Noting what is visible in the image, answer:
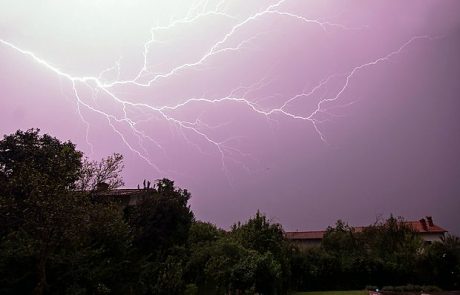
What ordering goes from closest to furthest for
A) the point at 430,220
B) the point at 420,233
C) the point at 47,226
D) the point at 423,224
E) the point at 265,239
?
the point at 47,226 < the point at 265,239 < the point at 420,233 < the point at 423,224 < the point at 430,220

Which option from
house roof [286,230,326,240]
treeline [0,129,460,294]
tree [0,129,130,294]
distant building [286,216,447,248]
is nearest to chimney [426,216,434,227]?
distant building [286,216,447,248]

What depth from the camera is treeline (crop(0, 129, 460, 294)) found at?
9938mm

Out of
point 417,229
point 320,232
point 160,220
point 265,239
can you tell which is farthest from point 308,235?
point 160,220

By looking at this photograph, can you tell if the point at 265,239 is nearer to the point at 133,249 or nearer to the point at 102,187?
the point at 133,249

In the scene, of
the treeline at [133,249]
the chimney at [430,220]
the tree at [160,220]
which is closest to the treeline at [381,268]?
the treeline at [133,249]

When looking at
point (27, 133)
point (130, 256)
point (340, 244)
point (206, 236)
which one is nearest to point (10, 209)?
point (130, 256)

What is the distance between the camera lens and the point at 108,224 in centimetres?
1213

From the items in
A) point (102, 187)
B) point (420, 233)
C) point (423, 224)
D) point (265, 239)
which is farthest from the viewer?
point (423, 224)

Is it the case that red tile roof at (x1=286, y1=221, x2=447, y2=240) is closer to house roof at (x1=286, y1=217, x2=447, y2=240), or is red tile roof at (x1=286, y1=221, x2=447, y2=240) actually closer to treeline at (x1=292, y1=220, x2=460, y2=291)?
house roof at (x1=286, y1=217, x2=447, y2=240)

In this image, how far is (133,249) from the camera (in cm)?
1566

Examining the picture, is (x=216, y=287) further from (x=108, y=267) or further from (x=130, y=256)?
(x=108, y=267)

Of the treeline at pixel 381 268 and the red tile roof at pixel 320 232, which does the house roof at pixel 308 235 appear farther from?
the treeline at pixel 381 268

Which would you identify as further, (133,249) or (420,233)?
(420,233)

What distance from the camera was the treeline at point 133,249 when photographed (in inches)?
391
